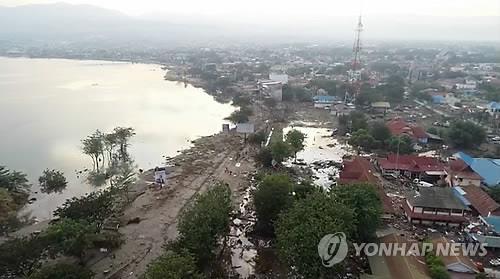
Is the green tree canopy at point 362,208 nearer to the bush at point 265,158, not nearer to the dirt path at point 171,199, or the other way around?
the dirt path at point 171,199

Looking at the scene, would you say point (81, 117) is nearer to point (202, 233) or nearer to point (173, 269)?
point (202, 233)

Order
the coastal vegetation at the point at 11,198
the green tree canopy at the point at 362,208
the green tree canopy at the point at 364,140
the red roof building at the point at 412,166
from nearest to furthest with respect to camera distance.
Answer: the green tree canopy at the point at 362,208
the coastal vegetation at the point at 11,198
the red roof building at the point at 412,166
the green tree canopy at the point at 364,140

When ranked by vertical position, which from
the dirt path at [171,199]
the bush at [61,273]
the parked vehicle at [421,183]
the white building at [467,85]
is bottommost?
the dirt path at [171,199]

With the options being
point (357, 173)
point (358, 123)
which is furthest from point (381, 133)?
point (357, 173)

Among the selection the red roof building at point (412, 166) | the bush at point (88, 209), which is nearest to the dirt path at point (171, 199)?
the bush at point (88, 209)

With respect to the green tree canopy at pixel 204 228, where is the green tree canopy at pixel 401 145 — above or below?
below

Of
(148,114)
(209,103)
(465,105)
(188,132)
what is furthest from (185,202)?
(465,105)
